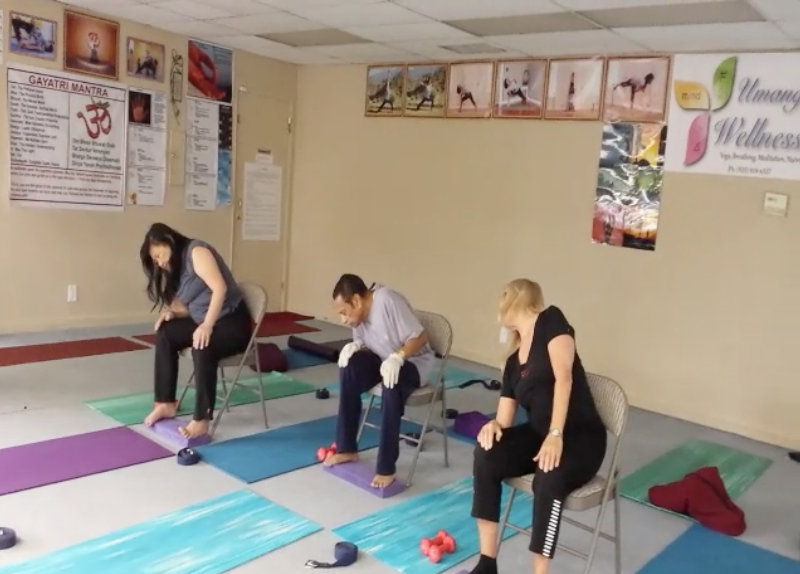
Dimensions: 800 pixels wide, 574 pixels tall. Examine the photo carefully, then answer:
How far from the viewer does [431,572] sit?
2.66m

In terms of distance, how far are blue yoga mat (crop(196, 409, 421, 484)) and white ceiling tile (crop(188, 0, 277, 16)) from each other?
2.64m

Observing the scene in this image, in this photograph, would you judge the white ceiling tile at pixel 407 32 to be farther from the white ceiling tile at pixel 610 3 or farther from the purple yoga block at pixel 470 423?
the purple yoga block at pixel 470 423

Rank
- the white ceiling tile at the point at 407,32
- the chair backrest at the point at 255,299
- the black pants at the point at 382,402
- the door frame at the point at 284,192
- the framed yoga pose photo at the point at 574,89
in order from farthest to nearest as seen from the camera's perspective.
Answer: the door frame at the point at 284,192
the framed yoga pose photo at the point at 574,89
the white ceiling tile at the point at 407,32
the chair backrest at the point at 255,299
the black pants at the point at 382,402

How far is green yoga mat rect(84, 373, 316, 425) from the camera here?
13.2 ft

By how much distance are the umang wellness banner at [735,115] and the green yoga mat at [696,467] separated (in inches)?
66.5

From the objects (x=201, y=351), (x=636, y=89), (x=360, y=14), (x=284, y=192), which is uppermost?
(x=360, y=14)

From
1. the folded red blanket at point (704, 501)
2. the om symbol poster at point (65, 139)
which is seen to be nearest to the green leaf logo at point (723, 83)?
the folded red blanket at point (704, 501)

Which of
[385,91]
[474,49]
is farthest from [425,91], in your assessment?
[474,49]

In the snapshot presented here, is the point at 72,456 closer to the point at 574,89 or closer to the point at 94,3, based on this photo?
the point at 94,3

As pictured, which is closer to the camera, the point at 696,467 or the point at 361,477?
the point at 361,477

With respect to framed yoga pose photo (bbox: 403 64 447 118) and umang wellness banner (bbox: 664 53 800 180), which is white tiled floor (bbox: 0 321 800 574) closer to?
umang wellness banner (bbox: 664 53 800 180)

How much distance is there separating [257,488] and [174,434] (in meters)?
0.69

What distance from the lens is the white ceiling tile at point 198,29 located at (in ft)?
18.2

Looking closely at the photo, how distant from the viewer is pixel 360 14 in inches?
186
